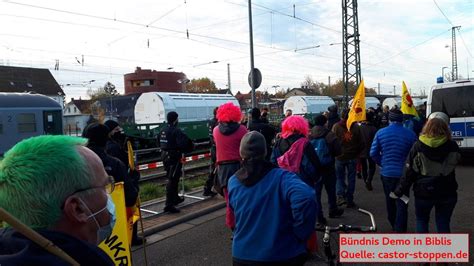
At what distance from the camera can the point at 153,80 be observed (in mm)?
70625

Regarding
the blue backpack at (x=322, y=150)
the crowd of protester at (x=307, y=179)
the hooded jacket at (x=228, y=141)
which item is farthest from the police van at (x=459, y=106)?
the hooded jacket at (x=228, y=141)

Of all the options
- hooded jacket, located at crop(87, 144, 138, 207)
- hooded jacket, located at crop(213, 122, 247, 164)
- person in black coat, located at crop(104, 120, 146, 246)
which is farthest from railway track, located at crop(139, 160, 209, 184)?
hooded jacket, located at crop(87, 144, 138, 207)

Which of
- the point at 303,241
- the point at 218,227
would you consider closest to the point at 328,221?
the point at 218,227

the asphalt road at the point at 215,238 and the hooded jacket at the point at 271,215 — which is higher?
the hooded jacket at the point at 271,215

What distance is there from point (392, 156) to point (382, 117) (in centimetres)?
1298

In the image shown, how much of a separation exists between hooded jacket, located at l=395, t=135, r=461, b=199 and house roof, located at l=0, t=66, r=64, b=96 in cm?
5577

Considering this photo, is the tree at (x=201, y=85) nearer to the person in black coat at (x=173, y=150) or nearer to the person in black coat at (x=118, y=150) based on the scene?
the person in black coat at (x=173, y=150)

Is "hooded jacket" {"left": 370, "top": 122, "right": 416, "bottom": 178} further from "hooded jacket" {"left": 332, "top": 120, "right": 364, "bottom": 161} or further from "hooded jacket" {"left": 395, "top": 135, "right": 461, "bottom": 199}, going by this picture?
"hooded jacket" {"left": 332, "top": 120, "right": 364, "bottom": 161}

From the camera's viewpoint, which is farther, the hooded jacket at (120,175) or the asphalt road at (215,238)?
the asphalt road at (215,238)

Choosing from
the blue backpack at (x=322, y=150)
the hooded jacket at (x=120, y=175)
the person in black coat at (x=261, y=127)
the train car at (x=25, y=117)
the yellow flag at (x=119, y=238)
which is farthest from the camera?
the train car at (x=25, y=117)

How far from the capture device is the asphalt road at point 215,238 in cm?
540

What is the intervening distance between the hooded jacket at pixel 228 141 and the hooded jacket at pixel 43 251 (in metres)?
4.50

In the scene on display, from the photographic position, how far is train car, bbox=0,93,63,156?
53.9 ft

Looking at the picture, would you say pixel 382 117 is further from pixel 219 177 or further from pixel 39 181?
pixel 39 181
